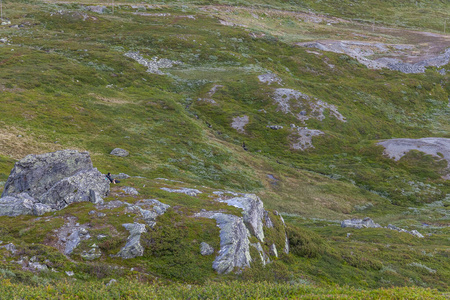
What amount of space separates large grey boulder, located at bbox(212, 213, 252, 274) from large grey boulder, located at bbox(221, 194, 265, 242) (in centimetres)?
103

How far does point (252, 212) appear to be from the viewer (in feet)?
83.9

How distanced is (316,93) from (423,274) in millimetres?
80239

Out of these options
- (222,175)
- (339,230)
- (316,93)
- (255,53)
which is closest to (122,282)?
(339,230)

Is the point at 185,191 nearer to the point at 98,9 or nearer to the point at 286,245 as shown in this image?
the point at 286,245

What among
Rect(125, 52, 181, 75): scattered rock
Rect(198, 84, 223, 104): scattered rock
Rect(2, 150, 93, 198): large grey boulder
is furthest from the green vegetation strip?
Rect(125, 52, 181, 75): scattered rock

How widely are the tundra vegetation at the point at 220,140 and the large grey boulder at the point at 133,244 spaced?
335mm

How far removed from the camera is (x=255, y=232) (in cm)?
2419

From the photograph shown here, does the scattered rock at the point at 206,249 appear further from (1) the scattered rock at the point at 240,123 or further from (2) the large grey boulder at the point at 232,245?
(1) the scattered rock at the point at 240,123

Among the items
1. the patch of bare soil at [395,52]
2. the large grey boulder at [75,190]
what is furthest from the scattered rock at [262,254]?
the patch of bare soil at [395,52]

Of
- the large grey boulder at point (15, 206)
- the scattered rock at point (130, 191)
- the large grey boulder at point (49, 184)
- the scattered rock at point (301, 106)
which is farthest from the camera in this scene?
the scattered rock at point (301, 106)

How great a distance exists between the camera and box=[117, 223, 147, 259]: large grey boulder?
19.4 m

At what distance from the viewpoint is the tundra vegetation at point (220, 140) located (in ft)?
62.4

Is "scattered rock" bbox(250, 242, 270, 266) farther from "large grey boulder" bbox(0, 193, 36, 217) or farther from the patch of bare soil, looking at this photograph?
the patch of bare soil

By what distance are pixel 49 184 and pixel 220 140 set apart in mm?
49557
